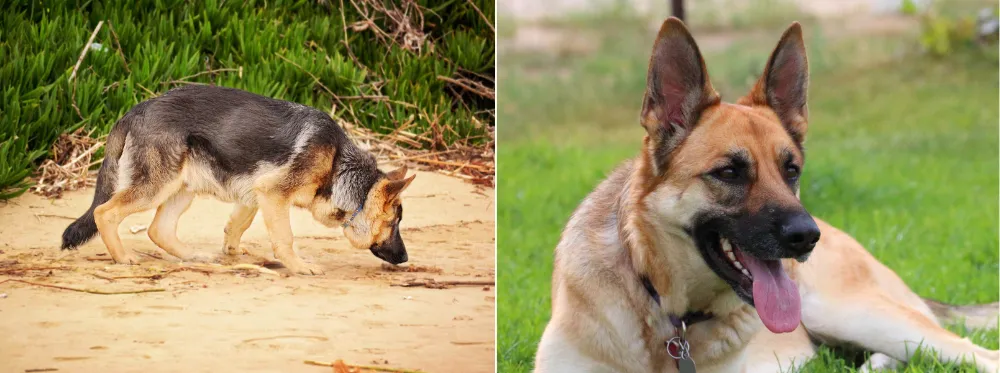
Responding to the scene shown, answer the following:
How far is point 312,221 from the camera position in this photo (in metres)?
3.50

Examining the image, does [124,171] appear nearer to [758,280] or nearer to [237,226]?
[237,226]

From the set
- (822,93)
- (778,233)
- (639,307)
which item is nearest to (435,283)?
(639,307)

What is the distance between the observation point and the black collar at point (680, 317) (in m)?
2.73

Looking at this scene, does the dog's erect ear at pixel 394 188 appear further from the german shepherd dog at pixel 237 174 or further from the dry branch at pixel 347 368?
the dry branch at pixel 347 368

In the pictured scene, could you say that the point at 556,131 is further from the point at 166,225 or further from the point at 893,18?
the point at 166,225

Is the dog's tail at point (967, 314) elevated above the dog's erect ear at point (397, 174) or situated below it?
below

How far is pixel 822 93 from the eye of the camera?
8.13m

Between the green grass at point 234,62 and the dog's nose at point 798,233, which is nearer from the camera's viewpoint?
the dog's nose at point 798,233

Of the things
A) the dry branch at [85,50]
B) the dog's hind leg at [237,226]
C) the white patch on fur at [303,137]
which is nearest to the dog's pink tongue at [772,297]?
the white patch on fur at [303,137]

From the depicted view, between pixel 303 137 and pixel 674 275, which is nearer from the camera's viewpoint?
pixel 674 275

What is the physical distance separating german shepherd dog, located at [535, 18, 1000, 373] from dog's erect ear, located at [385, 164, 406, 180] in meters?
0.83

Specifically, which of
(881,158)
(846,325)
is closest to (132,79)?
(846,325)

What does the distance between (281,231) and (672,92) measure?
5.00ft

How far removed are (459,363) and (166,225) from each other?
1128 millimetres
